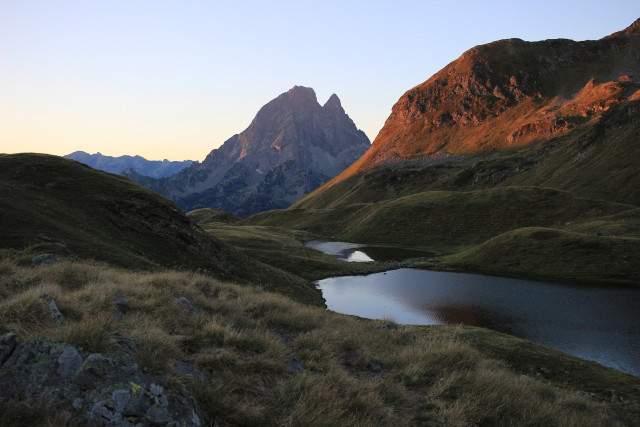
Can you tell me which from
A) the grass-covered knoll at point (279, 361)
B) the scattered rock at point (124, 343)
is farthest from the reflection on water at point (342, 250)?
the scattered rock at point (124, 343)

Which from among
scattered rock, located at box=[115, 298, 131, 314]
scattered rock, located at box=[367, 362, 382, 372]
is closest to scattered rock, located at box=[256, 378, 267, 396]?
scattered rock, located at box=[367, 362, 382, 372]

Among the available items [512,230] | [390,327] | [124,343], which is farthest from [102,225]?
[512,230]

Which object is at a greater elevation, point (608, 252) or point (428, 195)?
point (428, 195)

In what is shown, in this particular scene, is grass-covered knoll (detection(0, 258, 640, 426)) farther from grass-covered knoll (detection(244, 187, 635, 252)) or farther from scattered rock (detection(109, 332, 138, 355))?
grass-covered knoll (detection(244, 187, 635, 252))

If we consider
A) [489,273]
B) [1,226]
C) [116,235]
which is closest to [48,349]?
[1,226]

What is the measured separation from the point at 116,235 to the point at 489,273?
217 feet

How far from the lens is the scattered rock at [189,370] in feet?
28.2

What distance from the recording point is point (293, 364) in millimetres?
10836

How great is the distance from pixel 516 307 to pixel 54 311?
175ft

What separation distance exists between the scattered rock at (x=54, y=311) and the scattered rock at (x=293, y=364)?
614 centimetres

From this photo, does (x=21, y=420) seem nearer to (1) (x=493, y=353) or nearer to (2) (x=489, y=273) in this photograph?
(1) (x=493, y=353)

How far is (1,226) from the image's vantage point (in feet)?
95.9

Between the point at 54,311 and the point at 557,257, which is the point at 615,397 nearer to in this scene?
the point at 54,311

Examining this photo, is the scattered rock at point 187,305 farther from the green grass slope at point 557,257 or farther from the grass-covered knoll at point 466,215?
the grass-covered knoll at point 466,215
